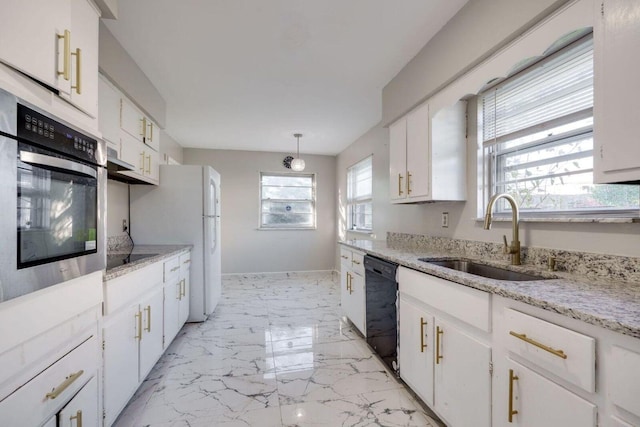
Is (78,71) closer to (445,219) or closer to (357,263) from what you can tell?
(357,263)

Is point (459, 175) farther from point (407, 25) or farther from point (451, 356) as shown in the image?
point (451, 356)

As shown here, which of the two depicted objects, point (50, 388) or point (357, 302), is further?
point (357, 302)

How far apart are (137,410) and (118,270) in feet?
3.01

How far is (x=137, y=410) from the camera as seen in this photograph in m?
1.83

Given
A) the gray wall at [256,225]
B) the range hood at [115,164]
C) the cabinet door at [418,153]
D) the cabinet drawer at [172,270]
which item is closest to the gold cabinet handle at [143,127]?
the range hood at [115,164]

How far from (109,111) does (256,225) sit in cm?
389

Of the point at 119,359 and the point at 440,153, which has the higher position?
the point at 440,153

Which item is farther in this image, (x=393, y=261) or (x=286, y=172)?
(x=286, y=172)

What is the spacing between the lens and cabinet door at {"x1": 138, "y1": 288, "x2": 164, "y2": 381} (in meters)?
1.98

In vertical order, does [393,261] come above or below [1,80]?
below

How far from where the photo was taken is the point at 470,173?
224 centimetres

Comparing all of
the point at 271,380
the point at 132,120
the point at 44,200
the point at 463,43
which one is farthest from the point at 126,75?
the point at 271,380

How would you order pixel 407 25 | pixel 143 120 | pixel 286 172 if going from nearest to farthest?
pixel 407 25 → pixel 143 120 → pixel 286 172

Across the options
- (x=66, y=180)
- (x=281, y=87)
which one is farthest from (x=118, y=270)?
(x=281, y=87)
